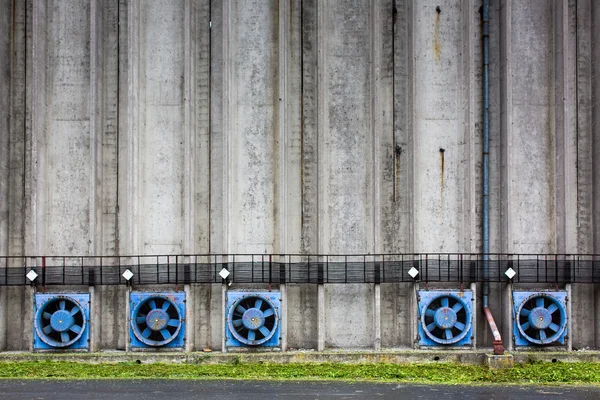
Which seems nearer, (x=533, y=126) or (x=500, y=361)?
(x=500, y=361)

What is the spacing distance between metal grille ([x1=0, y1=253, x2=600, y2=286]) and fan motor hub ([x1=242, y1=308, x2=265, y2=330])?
1.20m

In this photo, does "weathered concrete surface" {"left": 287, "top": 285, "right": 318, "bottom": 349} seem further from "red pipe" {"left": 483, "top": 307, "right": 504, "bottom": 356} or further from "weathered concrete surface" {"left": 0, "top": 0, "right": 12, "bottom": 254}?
"weathered concrete surface" {"left": 0, "top": 0, "right": 12, "bottom": 254}

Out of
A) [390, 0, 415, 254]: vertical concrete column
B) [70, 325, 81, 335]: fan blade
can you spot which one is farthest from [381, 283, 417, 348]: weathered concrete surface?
[70, 325, 81, 335]: fan blade

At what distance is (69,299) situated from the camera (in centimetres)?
2366

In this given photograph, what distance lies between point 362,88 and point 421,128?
2556mm

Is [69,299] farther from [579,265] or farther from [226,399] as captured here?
[579,265]

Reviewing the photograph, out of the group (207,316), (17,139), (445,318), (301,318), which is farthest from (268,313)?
(17,139)

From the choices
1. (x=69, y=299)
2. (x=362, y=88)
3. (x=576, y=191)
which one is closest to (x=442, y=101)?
(x=362, y=88)

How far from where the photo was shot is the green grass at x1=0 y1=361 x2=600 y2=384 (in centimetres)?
2017

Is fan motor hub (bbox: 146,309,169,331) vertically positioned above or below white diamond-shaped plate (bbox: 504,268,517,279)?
below

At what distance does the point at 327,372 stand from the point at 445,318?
4.86 metres

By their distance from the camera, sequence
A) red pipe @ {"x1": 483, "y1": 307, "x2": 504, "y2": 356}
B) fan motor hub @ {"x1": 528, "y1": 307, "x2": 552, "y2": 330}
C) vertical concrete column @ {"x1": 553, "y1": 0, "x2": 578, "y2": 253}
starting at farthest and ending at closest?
vertical concrete column @ {"x1": 553, "y1": 0, "x2": 578, "y2": 253}
fan motor hub @ {"x1": 528, "y1": 307, "x2": 552, "y2": 330}
red pipe @ {"x1": 483, "y1": 307, "x2": 504, "y2": 356}

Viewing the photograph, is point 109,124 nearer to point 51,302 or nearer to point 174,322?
point 51,302

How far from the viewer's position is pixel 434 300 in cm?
2391
